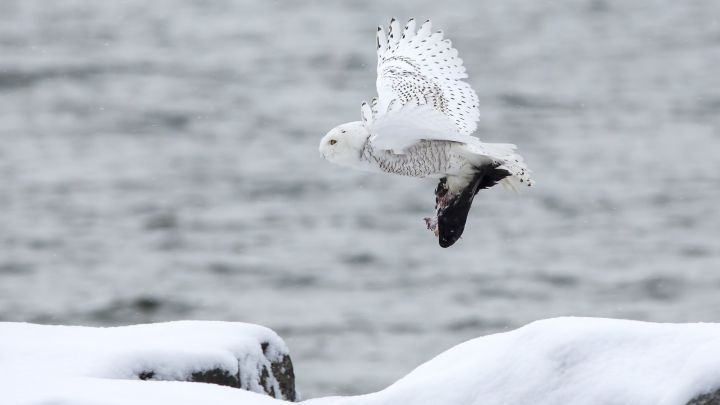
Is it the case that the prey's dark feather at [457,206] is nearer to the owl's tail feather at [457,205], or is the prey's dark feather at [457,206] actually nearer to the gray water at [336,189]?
the owl's tail feather at [457,205]

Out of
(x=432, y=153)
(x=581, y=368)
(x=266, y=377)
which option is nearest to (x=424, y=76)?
(x=432, y=153)

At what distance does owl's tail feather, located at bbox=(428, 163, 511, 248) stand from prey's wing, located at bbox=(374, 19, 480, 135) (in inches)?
9.6

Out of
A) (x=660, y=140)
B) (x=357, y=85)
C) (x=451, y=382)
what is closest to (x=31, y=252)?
(x=357, y=85)

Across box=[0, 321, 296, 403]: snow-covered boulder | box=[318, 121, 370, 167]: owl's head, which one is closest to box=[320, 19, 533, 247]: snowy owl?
box=[318, 121, 370, 167]: owl's head

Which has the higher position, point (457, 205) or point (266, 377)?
point (457, 205)

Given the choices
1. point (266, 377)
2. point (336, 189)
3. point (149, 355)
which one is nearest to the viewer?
point (149, 355)

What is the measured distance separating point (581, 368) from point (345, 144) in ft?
4.53

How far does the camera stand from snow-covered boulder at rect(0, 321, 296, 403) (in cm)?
Result: 511

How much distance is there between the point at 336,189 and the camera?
20844 millimetres

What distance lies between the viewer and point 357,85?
991 inches

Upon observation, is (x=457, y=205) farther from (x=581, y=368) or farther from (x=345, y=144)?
(x=581, y=368)

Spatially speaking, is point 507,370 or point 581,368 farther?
point 507,370

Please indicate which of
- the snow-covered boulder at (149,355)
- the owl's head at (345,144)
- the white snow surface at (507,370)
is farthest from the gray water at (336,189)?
the white snow surface at (507,370)

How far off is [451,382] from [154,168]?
17514 millimetres
